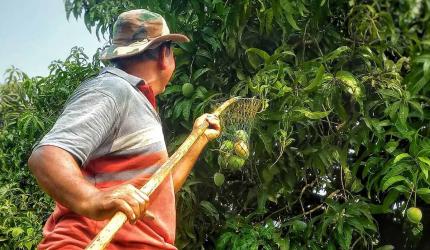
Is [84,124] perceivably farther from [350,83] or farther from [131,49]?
[350,83]

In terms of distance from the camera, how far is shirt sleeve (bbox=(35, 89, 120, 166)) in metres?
1.32

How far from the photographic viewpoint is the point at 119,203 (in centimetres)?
120

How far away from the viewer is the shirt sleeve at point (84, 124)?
1322mm

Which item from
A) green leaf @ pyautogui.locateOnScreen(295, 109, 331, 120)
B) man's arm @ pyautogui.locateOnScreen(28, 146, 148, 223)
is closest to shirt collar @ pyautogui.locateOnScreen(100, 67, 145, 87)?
A: man's arm @ pyautogui.locateOnScreen(28, 146, 148, 223)

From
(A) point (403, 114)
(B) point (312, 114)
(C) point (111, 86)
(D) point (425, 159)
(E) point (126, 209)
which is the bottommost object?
(D) point (425, 159)

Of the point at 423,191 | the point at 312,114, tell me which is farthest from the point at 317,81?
the point at 423,191

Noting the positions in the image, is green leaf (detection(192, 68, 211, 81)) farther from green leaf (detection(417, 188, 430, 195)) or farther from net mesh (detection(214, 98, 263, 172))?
green leaf (detection(417, 188, 430, 195))

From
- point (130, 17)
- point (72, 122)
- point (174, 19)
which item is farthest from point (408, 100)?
point (72, 122)

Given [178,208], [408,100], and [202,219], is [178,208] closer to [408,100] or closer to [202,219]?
[202,219]

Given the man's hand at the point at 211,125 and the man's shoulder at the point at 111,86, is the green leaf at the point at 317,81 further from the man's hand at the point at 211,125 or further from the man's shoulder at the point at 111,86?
the man's shoulder at the point at 111,86

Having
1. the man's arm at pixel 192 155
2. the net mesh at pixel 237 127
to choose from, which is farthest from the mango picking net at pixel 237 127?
the man's arm at pixel 192 155

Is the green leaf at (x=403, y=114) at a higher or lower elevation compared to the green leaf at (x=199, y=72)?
lower

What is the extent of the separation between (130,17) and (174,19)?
1.21 m

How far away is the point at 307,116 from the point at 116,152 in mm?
1144
